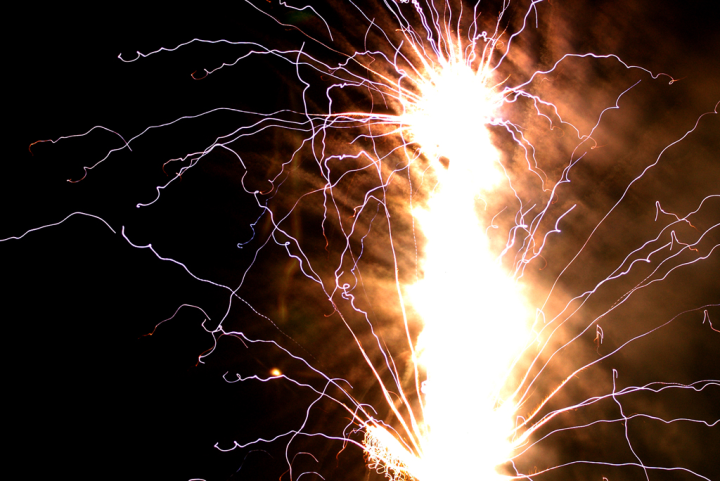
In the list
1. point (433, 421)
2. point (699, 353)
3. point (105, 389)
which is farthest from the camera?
point (699, 353)

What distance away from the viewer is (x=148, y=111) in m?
1.04

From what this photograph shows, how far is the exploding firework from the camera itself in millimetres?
1049

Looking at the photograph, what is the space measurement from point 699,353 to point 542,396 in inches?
23.8

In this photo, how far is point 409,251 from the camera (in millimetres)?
1276

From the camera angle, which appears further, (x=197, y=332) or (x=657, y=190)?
(x=657, y=190)

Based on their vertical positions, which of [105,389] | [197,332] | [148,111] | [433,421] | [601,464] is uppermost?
[148,111]

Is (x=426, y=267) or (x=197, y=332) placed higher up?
(x=426, y=267)

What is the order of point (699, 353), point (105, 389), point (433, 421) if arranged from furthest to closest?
point (699, 353), point (433, 421), point (105, 389)

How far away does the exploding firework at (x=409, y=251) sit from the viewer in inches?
41.3

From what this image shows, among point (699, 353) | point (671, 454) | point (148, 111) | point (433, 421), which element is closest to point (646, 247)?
point (699, 353)

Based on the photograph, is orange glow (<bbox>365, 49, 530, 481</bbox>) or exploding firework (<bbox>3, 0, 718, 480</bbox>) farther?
orange glow (<bbox>365, 49, 530, 481</bbox>)

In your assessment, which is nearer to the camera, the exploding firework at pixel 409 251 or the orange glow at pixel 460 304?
the exploding firework at pixel 409 251

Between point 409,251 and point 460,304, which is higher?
point 409,251

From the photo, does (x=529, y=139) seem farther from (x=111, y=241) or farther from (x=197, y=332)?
(x=111, y=241)
